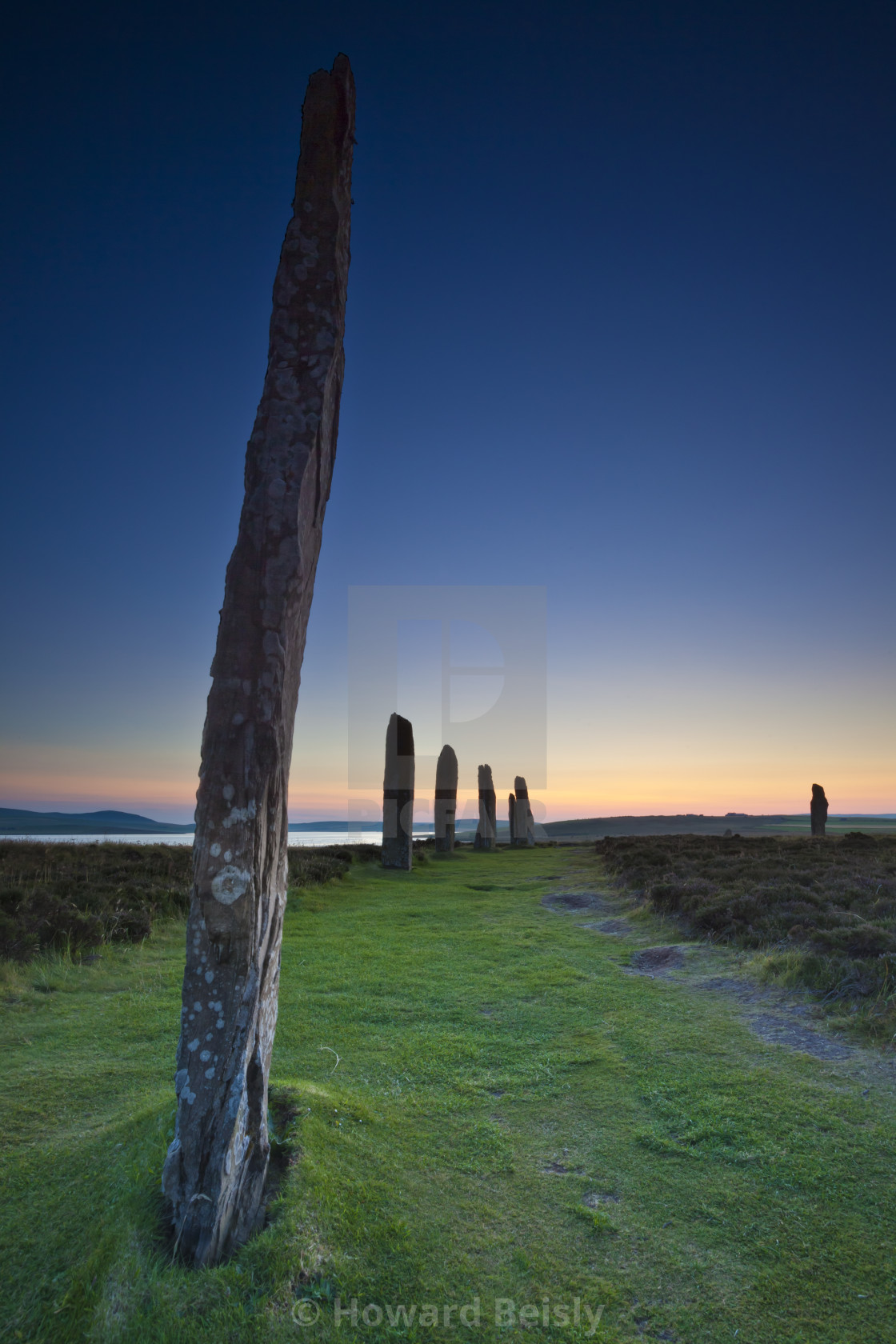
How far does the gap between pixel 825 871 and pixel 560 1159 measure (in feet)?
38.5

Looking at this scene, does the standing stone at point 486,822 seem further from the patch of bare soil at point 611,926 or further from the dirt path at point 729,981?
the patch of bare soil at point 611,926

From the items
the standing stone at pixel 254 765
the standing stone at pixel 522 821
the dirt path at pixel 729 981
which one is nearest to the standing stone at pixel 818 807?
the standing stone at pixel 522 821

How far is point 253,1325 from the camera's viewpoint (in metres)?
2.85

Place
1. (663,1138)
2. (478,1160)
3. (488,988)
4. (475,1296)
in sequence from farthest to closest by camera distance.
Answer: (488,988)
(663,1138)
(478,1160)
(475,1296)

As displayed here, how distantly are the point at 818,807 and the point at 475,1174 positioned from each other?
1434 inches

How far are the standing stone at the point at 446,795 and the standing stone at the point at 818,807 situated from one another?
61.2 feet

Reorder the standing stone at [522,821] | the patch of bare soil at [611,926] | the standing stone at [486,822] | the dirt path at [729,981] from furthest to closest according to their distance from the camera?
the standing stone at [522,821]
the standing stone at [486,822]
the patch of bare soil at [611,926]
the dirt path at [729,981]

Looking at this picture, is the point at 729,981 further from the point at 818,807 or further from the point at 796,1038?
the point at 818,807

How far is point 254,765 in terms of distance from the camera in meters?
3.60

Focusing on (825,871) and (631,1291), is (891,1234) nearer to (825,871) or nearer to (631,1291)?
(631,1291)

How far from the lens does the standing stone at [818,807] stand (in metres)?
35.0

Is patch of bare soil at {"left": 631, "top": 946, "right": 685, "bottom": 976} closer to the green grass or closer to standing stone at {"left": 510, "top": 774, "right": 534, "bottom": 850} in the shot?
the green grass

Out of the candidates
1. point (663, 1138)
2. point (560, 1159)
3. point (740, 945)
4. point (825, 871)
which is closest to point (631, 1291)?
point (560, 1159)

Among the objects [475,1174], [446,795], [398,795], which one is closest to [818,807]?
[446,795]
